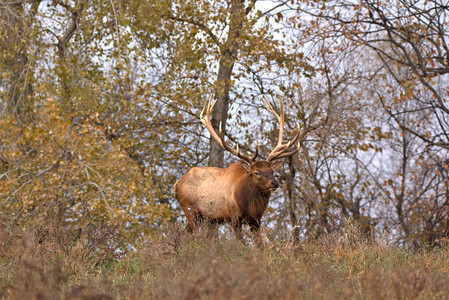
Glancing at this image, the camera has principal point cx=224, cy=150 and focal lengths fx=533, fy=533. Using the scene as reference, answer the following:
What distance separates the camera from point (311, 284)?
15.9 feet

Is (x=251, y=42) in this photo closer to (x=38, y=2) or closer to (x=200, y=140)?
(x=200, y=140)

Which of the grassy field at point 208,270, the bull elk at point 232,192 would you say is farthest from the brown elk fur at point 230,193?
the grassy field at point 208,270

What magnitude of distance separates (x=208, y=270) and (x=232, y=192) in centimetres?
451

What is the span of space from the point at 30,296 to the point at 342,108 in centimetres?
1087

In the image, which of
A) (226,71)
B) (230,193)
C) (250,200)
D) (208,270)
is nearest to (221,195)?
(230,193)

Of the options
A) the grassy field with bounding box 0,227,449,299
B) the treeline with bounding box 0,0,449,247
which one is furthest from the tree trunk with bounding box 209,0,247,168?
the grassy field with bounding box 0,227,449,299

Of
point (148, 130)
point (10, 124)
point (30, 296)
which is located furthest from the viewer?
point (148, 130)

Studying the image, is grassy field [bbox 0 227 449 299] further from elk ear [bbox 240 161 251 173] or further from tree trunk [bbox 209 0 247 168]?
tree trunk [bbox 209 0 247 168]

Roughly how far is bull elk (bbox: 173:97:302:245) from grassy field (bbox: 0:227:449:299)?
1322mm

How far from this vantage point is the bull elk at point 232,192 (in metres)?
8.41

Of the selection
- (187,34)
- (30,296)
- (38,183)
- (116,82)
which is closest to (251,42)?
(187,34)

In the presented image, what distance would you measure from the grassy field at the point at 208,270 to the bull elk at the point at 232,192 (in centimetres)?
132

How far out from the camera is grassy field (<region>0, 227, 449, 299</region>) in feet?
12.9

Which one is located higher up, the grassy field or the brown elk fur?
the brown elk fur
